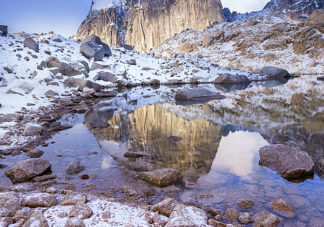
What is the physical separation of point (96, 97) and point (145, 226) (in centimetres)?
1339

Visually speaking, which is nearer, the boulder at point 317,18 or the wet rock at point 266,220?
the wet rock at point 266,220

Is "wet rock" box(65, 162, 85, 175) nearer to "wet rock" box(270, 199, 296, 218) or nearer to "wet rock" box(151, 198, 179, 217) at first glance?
"wet rock" box(151, 198, 179, 217)

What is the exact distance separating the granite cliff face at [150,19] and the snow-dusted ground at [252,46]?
11755 millimetres

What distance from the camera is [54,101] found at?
10773 millimetres

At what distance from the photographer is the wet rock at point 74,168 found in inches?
141

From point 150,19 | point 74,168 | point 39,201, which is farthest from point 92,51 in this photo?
point 150,19

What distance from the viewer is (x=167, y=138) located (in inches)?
214

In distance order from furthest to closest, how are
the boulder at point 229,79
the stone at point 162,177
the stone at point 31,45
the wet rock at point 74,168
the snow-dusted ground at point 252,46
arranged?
1. the snow-dusted ground at point 252,46
2. the boulder at point 229,79
3. the stone at point 31,45
4. the wet rock at point 74,168
5. the stone at point 162,177

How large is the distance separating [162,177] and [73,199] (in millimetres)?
1245

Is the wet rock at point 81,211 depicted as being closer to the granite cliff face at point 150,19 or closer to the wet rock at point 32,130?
the wet rock at point 32,130

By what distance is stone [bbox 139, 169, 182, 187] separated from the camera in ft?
10.5

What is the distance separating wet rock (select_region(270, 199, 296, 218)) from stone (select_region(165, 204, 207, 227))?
0.89 meters

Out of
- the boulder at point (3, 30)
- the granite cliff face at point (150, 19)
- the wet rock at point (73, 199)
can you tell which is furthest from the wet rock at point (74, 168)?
the granite cliff face at point (150, 19)

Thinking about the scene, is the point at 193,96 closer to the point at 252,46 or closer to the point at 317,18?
the point at 252,46
